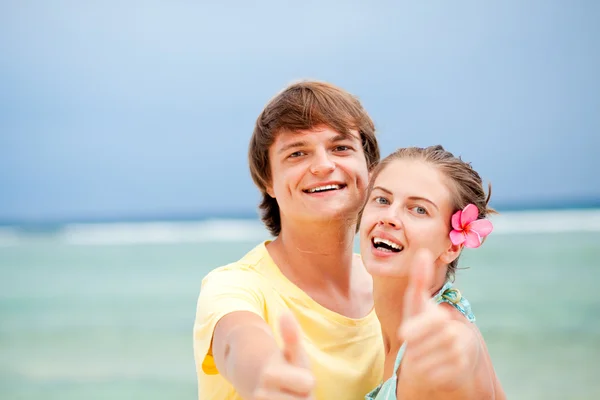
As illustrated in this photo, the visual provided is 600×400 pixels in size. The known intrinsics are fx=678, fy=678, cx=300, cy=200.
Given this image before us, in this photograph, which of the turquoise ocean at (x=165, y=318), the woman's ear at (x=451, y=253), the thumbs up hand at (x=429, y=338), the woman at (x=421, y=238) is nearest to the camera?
the thumbs up hand at (x=429, y=338)

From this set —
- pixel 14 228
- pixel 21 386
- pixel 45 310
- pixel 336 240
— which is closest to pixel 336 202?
pixel 336 240

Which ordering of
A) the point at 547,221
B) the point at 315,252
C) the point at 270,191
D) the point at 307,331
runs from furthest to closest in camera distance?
the point at 547,221, the point at 270,191, the point at 315,252, the point at 307,331

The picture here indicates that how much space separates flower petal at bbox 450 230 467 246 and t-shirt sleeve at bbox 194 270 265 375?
2.65 ft

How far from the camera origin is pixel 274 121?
126 inches

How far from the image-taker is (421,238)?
264 centimetres

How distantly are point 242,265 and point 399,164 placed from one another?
0.85 meters

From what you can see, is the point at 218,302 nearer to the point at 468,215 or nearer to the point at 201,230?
the point at 468,215

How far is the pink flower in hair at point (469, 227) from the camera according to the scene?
8.68ft

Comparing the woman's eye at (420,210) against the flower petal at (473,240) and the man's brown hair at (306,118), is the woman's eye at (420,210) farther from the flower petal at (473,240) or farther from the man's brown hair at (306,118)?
the man's brown hair at (306,118)

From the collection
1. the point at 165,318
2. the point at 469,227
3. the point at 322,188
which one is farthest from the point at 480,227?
the point at 165,318

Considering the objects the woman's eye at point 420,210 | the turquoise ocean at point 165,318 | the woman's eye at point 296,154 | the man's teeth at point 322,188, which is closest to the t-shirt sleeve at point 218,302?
the man's teeth at point 322,188

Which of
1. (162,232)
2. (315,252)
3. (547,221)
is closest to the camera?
(315,252)

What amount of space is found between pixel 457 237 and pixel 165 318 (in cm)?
671

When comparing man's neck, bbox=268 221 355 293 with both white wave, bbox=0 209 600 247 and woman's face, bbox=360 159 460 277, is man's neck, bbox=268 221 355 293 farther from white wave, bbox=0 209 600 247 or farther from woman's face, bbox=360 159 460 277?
white wave, bbox=0 209 600 247
